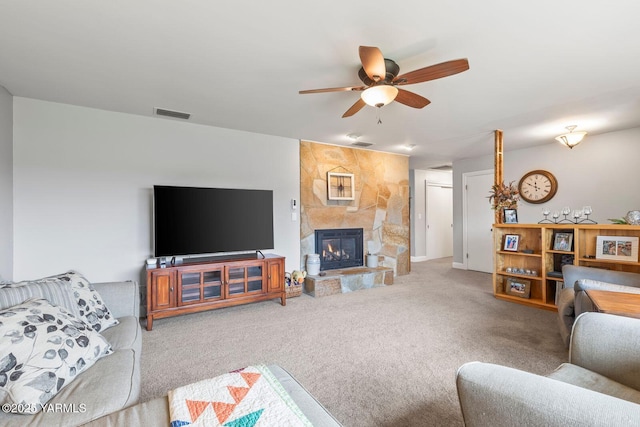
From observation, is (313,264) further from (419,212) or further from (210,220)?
(419,212)

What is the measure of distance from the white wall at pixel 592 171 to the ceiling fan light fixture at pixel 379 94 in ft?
10.8

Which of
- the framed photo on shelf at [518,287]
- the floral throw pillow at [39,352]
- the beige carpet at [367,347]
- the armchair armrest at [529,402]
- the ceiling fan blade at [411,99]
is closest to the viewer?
the armchair armrest at [529,402]

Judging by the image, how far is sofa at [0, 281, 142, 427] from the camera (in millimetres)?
1076

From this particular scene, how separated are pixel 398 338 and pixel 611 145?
4.51 metres

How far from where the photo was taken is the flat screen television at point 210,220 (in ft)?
11.0

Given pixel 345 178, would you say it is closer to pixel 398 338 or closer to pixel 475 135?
pixel 475 135

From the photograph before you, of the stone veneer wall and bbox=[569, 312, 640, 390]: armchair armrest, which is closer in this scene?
bbox=[569, 312, 640, 390]: armchair armrest

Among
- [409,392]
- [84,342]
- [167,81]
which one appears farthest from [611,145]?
[84,342]

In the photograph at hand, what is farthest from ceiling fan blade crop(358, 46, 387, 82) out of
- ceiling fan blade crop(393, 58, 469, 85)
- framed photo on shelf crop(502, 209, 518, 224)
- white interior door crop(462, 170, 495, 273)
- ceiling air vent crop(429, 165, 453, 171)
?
ceiling air vent crop(429, 165, 453, 171)

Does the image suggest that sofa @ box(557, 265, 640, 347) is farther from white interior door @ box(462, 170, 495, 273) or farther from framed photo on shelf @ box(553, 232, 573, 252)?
white interior door @ box(462, 170, 495, 273)

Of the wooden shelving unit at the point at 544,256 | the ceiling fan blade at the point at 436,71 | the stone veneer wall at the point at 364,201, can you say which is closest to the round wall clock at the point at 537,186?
the wooden shelving unit at the point at 544,256

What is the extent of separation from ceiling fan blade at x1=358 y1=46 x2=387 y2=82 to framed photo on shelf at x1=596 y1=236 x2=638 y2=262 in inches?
136

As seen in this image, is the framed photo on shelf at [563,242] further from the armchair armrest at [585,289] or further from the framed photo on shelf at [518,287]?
the armchair armrest at [585,289]

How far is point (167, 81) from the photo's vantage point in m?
2.63
